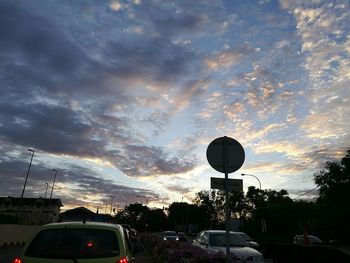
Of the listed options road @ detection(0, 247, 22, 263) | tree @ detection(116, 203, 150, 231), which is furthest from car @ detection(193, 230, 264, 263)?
tree @ detection(116, 203, 150, 231)

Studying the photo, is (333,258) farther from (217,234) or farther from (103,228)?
(103,228)

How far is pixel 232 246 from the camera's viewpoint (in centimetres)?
1316

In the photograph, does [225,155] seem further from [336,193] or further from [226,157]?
[336,193]

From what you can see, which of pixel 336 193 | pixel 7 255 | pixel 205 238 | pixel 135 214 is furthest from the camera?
pixel 135 214

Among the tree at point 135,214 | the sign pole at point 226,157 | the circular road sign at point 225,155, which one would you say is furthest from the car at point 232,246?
the tree at point 135,214

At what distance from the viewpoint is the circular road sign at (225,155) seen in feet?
28.5

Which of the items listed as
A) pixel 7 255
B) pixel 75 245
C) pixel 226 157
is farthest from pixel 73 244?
pixel 7 255

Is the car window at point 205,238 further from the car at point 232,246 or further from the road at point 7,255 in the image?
the road at point 7,255

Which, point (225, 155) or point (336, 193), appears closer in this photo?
point (225, 155)

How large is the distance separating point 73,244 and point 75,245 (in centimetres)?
4

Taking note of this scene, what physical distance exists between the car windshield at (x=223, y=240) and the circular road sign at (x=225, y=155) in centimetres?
558

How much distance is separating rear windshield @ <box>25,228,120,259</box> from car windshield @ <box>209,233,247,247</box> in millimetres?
8192

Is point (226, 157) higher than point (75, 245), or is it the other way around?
point (226, 157)

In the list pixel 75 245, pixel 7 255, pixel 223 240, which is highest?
pixel 223 240
